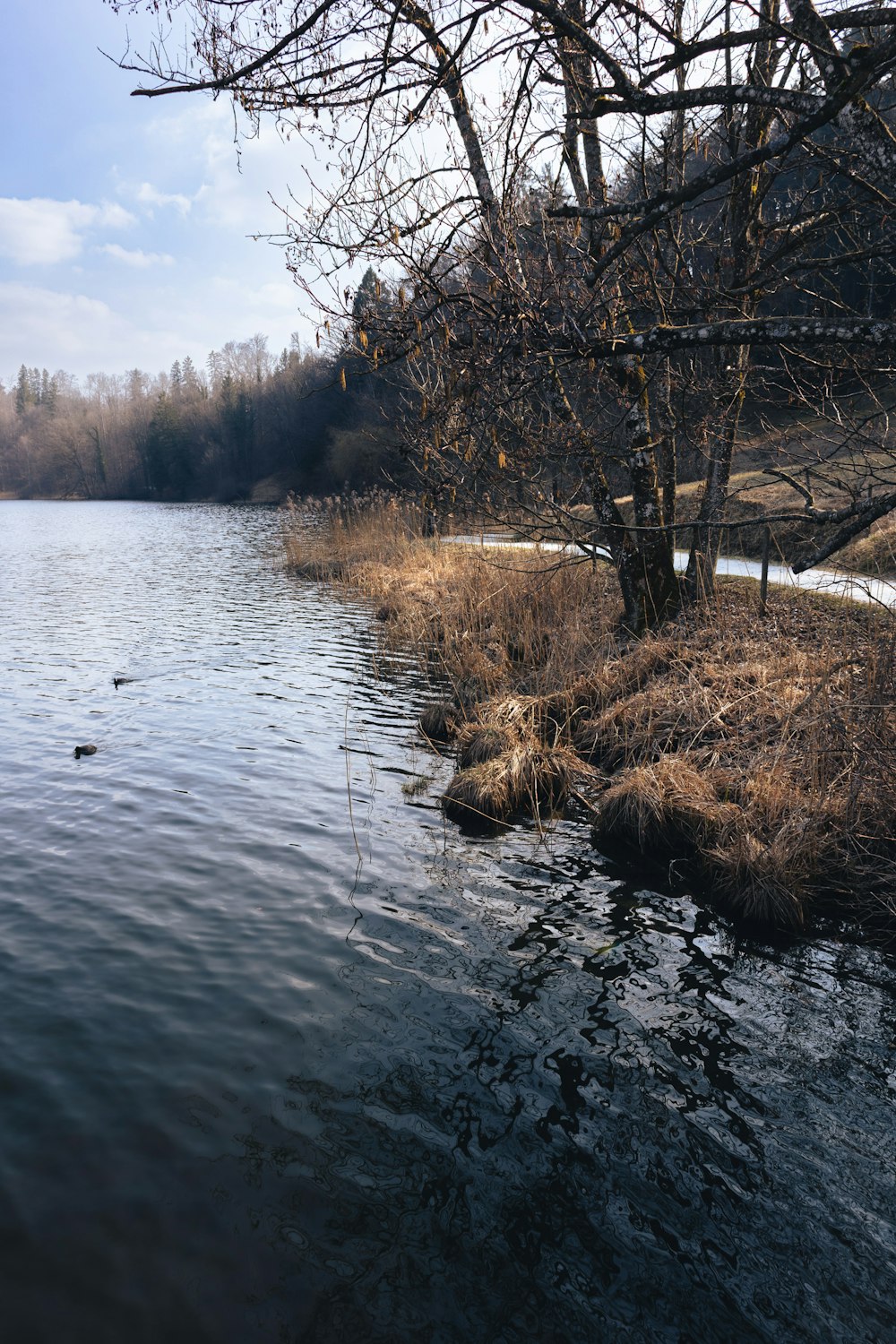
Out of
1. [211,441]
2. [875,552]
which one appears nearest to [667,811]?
[875,552]

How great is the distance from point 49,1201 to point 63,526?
1685 inches

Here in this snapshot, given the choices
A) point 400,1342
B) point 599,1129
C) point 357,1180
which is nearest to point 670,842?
point 599,1129

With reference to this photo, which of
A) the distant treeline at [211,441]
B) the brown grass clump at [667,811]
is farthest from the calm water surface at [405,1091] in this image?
the distant treeline at [211,441]

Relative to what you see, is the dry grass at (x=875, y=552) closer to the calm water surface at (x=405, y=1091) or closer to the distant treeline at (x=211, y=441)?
the calm water surface at (x=405, y=1091)

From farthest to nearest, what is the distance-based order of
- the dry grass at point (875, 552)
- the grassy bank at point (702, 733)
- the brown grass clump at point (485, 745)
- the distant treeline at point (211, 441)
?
the distant treeline at point (211, 441) < the dry grass at point (875, 552) < the brown grass clump at point (485, 745) < the grassy bank at point (702, 733)

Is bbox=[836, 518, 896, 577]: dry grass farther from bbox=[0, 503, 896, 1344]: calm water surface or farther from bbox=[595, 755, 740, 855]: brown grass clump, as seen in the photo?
bbox=[0, 503, 896, 1344]: calm water surface

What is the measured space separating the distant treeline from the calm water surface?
28.2 meters

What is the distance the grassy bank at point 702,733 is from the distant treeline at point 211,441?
24.3 meters

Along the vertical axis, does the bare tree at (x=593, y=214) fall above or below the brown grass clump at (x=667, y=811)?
above

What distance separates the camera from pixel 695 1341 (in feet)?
8.45

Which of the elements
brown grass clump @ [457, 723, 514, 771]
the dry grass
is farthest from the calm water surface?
the dry grass

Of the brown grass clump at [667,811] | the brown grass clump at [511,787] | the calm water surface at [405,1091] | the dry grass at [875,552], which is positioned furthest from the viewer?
the dry grass at [875,552]

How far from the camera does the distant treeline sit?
47.4 meters

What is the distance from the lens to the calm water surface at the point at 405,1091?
2.73m
